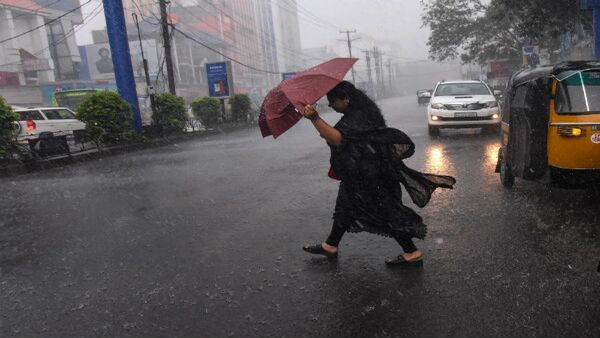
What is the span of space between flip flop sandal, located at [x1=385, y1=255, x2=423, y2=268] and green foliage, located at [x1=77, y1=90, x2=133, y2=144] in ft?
44.7

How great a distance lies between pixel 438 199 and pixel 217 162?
665cm

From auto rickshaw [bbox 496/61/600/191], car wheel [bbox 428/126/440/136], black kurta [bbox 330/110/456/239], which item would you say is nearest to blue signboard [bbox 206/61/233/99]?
car wheel [bbox 428/126/440/136]

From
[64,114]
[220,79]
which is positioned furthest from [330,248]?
[220,79]

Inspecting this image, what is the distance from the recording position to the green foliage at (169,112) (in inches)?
787

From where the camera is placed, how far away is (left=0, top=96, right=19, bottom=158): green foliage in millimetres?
11914

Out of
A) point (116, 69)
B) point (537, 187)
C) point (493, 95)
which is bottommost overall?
point (537, 187)

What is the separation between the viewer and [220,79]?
26.6 meters

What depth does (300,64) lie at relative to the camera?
454ft

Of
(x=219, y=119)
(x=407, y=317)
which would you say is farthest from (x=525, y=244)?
(x=219, y=119)

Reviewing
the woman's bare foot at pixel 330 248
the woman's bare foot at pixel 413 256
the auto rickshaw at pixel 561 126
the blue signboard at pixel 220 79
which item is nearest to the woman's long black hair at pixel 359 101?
the woman's bare foot at pixel 413 256

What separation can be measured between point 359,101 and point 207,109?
21.8m

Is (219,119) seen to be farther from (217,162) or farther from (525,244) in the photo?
(525,244)

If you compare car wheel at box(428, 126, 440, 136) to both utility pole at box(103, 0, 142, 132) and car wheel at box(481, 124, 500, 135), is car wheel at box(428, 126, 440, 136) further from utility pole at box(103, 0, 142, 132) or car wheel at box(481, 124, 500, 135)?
utility pole at box(103, 0, 142, 132)

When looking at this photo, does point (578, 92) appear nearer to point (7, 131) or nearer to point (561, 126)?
point (561, 126)
